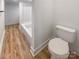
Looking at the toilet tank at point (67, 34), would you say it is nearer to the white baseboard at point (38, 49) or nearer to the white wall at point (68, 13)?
the white wall at point (68, 13)

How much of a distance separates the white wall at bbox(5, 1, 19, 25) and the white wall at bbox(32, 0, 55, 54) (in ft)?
13.4

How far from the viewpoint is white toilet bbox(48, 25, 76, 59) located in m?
1.99

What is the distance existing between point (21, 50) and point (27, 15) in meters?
1.85

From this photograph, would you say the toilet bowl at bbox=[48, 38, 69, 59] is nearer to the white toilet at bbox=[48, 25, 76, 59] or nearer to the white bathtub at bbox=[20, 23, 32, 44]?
the white toilet at bbox=[48, 25, 76, 59]

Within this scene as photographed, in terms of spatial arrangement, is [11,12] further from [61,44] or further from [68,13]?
[61,44]

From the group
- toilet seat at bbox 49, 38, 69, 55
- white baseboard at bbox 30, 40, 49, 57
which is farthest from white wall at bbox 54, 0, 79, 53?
white baseboard at bbox 30, 40, 49, 57

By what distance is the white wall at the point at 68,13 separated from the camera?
2418 mm

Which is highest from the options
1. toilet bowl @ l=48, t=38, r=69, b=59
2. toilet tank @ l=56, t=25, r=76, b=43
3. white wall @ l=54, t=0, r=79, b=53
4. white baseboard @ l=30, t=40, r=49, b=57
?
white wall @ l=54, t=0, r=79, b=53

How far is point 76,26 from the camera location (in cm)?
246

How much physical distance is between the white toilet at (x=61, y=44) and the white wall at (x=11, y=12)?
15.5 ft

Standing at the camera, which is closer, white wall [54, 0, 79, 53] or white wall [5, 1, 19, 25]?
white wall [54, 0, 79, 53]

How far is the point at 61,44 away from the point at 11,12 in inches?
205

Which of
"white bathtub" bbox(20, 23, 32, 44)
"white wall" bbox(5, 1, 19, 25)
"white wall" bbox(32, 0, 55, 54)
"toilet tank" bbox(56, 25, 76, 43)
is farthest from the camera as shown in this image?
"white wall" bbox(5, 1, 19, 25)

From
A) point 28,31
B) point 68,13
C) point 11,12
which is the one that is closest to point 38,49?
point 28,31
